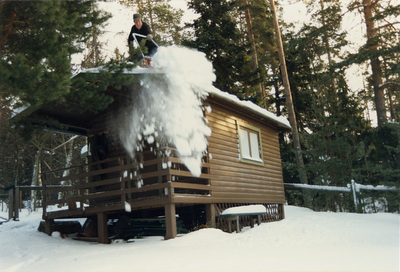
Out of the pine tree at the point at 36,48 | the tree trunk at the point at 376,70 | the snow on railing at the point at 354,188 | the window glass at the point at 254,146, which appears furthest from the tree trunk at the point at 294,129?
the pine tree at the point at 36,48

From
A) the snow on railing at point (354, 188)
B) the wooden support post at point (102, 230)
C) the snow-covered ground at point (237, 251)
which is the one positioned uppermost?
the snow on railing at point (354, 188)

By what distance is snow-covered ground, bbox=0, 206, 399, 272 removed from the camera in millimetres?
5859

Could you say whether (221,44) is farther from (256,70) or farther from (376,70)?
(376,70)

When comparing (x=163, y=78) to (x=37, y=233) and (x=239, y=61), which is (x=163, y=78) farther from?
(x=239, y=61)

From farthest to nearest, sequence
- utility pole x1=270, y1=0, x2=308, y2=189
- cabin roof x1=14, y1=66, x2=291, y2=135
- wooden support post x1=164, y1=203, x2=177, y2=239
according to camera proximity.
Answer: utility pole x1=270, y1=0, x2=308, y2=189 < wooden support post x1=164, y1=203, x2=177, y2=239 < cabin roof x1=14, y1=66, x2=291, y2=135

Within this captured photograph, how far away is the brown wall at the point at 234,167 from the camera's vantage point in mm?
11164

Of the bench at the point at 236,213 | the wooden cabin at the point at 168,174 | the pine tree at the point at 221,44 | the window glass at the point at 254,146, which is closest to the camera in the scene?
the wooden cabin at the point at 168,174

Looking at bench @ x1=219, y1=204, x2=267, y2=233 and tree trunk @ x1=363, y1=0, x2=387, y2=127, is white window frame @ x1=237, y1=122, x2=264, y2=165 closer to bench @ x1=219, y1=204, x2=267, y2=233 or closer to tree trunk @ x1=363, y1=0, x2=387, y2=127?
bench @ x1=219, y1=204, x2=267, y2=233

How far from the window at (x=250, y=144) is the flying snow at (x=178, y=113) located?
2211 mm

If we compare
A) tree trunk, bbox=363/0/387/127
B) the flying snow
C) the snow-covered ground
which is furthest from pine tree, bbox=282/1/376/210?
the flying snow

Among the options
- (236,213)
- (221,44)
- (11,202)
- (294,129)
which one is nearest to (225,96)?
(236,213)

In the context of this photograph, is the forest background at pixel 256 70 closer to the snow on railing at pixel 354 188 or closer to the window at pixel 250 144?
the snow on railing at pixel 354 188

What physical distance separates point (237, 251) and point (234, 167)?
5.13 meters

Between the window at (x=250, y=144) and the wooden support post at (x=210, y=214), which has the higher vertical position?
the window at (x=250, y=144)
